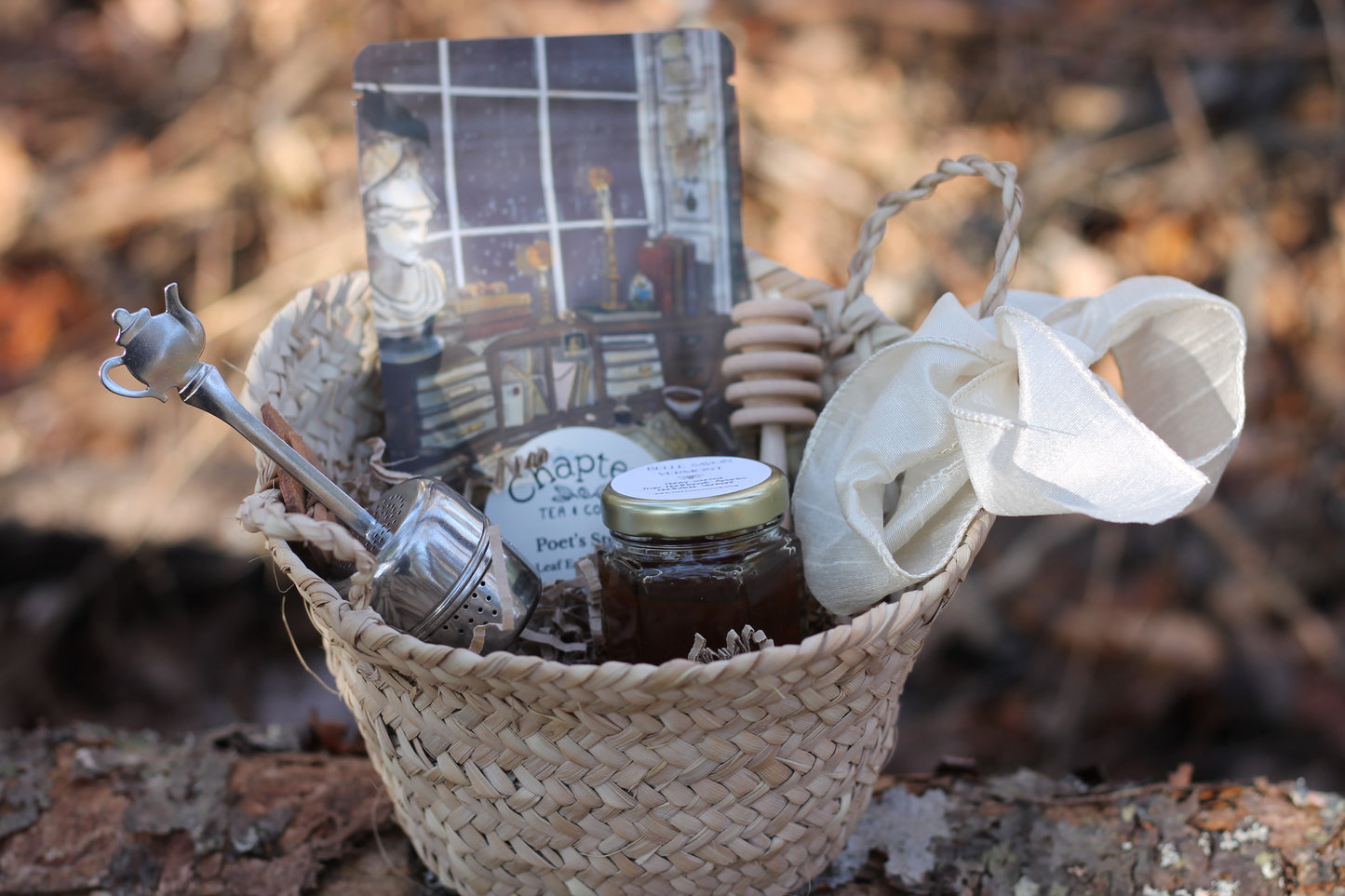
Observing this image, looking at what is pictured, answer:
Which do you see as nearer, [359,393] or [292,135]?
[359,393]

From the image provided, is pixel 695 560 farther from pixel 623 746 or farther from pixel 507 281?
pixel 507 281

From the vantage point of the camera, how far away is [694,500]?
729mm

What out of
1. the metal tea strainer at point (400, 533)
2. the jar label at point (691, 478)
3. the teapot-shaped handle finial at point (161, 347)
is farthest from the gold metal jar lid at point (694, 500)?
the teapot-shaped handle finial at point (161, 347)

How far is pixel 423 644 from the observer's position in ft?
2.07

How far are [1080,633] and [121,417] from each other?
2151mm

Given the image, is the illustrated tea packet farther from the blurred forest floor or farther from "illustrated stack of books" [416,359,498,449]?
the blurred forest floor

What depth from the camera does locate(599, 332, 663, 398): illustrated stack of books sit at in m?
1.04

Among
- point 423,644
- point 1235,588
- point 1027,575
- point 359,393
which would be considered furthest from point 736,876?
point 1235,588

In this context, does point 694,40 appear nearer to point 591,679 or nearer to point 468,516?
point 468,516

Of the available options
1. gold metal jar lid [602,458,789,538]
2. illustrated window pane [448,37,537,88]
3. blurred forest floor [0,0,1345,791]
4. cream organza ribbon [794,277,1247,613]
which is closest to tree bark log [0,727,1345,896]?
cream organza ribbon [794,277,1247,613]

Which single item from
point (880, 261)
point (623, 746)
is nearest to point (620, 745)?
point (623, 746)

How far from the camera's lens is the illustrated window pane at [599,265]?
1048 millimetres

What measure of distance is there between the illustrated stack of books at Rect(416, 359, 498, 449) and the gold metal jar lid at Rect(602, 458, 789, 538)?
0.91ft

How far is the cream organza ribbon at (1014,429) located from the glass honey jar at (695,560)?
72 millimetres
